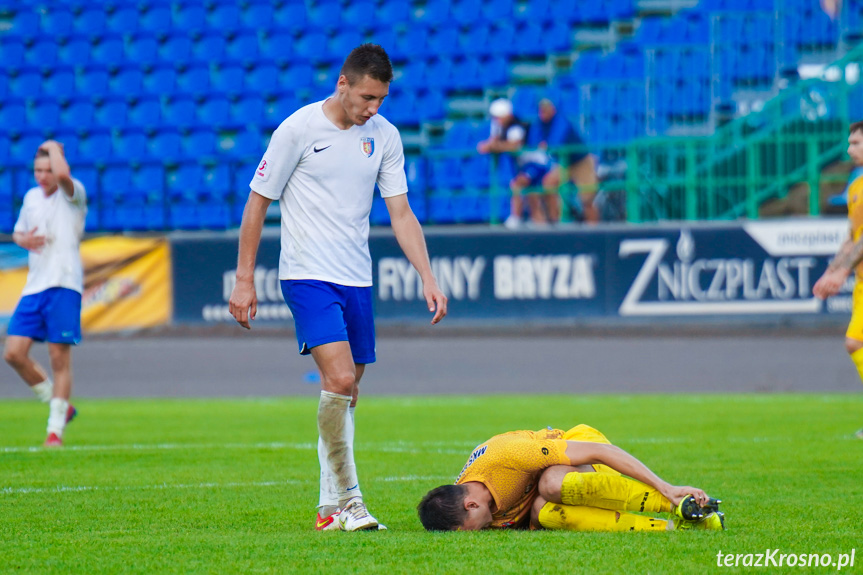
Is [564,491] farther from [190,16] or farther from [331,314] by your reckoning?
[190,16]

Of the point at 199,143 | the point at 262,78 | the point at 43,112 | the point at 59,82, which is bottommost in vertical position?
Answer: the point at 199,143

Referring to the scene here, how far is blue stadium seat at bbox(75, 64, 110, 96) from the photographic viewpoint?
75.4 ft

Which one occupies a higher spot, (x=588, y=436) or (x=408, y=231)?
(x=408, y=231)

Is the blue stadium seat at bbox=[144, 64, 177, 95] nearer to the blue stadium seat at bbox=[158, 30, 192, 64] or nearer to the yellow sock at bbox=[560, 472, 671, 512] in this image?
the blue stadium seat at bbox=[158, 30, 192, 64]

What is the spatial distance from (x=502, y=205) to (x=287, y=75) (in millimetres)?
6438

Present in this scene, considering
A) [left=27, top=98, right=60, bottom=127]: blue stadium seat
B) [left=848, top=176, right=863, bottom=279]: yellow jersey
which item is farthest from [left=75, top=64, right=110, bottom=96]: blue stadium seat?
[left=848, top=176, right=863, bottom=279]: yellow jersey

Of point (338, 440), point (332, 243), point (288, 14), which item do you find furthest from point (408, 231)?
point (288, 14)

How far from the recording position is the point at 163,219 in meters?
19.0

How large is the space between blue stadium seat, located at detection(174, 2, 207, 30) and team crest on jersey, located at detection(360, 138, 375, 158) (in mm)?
18855

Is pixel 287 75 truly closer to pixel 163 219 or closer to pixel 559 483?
pixel 163 219

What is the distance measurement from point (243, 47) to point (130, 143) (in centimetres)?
304

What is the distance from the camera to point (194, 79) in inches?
898

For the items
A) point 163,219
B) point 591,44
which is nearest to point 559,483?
point 163,219

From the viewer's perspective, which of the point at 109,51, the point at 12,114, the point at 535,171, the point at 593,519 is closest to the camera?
the point at 593,519
